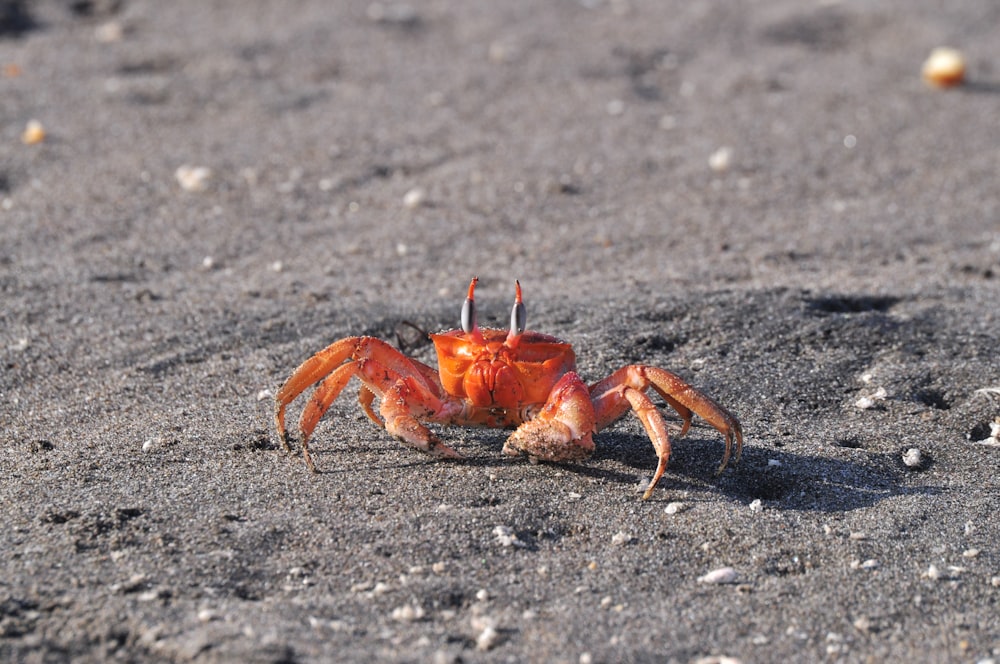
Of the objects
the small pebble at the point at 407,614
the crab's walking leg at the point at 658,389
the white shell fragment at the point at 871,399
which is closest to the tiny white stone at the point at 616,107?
the white shell fragment at the point at 871,399

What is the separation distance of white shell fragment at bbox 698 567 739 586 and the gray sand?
0.03 m

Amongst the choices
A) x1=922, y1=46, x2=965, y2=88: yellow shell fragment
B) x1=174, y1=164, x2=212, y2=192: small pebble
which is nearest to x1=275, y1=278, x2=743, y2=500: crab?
x1=174, y1=164, x2=212, y2=192: small pebble

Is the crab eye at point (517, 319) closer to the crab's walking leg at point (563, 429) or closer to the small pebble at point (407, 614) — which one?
the crab's walking leg at point (563, 429)

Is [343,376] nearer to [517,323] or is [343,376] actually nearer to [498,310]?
[517,323]

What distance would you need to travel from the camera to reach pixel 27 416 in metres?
4.73

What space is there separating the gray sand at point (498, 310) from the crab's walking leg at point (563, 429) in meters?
0.16

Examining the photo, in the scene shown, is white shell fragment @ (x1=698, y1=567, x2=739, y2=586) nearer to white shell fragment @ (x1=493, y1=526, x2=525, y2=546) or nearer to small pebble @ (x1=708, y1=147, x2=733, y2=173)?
white shell fragment @ (x1=493, y1=526, x2=525, y2=546)

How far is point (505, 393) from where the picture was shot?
4215 mm

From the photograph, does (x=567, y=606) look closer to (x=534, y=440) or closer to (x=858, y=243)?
(x=534, y=440)

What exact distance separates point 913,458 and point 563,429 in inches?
57.8

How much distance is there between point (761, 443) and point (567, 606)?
1434 mm

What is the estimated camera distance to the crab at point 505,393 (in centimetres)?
404

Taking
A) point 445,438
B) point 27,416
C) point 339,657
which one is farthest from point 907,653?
point 27,416

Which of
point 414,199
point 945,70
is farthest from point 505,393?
point 945,70
